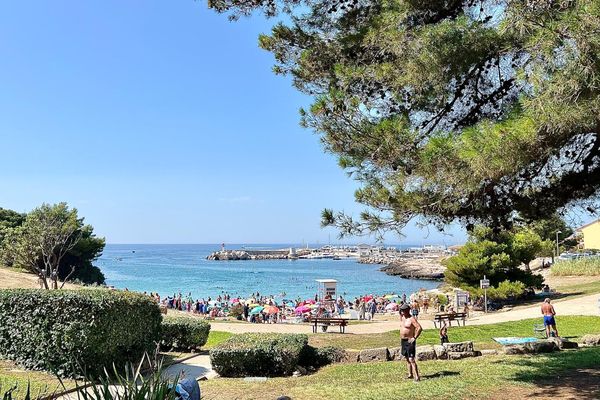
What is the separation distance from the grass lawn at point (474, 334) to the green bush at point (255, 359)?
3656mm

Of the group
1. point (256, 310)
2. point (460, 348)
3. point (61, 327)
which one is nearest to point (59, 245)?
point (256, 310)

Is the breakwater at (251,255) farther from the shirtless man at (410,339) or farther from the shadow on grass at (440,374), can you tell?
the shirtless man at (410,339)

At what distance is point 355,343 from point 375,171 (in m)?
10.2

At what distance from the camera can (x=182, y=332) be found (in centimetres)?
1423

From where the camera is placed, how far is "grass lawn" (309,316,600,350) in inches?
596

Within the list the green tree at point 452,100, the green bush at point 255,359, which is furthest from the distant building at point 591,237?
the green tree at point 452,100

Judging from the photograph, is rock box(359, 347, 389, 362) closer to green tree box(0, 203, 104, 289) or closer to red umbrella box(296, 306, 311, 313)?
red umbrella box(296, 306, 311, 313)

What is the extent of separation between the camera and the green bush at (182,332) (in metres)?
14.1

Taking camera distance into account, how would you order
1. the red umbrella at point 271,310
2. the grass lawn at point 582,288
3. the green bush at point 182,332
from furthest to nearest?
the red umbrella at point 271,310 → the grass lawn at point 582,288 → the green bush at point 182,332

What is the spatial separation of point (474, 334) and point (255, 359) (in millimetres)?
8143

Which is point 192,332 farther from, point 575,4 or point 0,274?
point 0,274

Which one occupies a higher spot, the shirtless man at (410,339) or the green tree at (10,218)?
the green tree at (10,218)

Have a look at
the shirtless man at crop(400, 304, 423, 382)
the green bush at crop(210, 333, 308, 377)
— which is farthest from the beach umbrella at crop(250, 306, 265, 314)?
the shirtless man at crop(400, 304, 423, 382)

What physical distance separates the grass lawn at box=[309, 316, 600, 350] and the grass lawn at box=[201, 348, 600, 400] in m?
3.60
